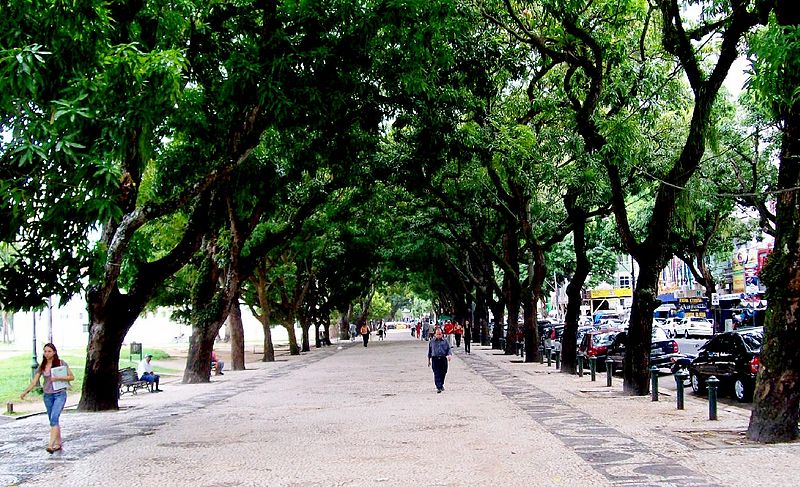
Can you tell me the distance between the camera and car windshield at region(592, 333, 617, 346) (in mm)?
24938

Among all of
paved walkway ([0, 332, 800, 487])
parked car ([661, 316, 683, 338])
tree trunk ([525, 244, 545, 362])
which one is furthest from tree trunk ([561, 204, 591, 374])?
parked car ([661, 316, 683, 338])

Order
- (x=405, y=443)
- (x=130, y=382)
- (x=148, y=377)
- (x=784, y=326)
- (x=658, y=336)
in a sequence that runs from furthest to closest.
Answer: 1. (x=658, y=336)
2. (x=148, y=377)
3. (x=130, y=382)
4. (x=405, y=443)
5. (x=784, y=326)

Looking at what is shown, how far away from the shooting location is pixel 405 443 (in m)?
10.5

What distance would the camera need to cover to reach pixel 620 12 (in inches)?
591

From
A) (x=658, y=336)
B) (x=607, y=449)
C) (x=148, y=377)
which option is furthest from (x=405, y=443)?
(x=658, y=336)

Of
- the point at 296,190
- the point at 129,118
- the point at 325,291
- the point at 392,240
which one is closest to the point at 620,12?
the point at 129,118

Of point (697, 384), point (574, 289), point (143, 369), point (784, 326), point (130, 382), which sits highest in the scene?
point (574, 289)

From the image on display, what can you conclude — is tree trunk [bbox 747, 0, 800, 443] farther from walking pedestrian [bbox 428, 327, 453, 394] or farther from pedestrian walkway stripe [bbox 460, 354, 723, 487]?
walking pedestrian [bbox 428, 327, 453, 394]

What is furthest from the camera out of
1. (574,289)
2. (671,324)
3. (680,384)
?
(671,324)

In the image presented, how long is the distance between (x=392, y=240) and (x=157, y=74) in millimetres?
33592

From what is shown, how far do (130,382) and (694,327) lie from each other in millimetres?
29926

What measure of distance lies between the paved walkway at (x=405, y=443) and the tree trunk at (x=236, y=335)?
8976 millimetres

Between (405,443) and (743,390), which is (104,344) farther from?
(743,390)

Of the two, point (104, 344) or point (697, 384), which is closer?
point (104, 344)
